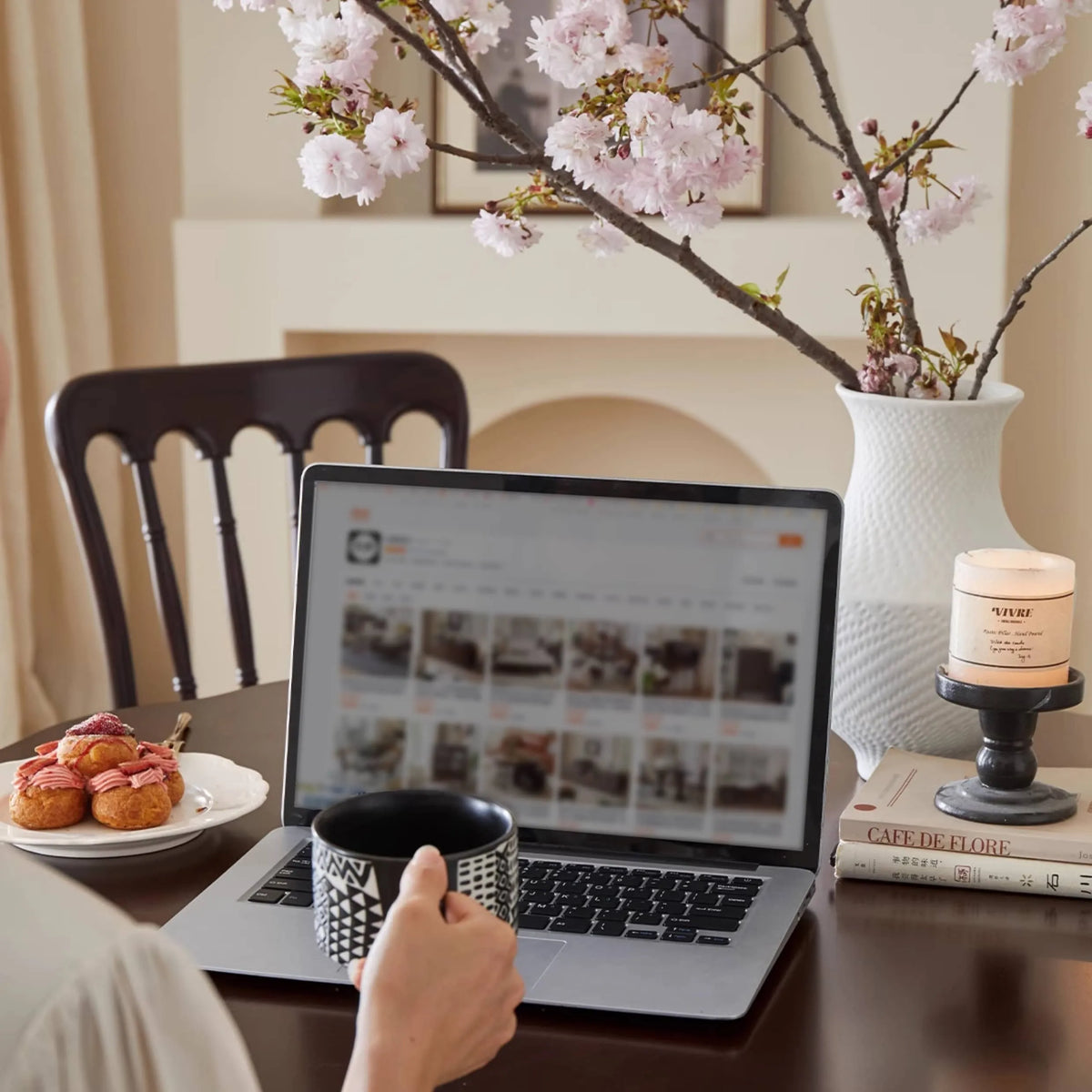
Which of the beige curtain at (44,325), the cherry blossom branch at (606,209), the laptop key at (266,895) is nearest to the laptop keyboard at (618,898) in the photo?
the laptop key at (266,895)

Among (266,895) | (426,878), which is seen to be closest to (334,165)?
(266,895)

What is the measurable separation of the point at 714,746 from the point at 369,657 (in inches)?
9.2

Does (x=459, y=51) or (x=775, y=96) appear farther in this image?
(x=775, y=96)

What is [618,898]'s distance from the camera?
0.88 meters

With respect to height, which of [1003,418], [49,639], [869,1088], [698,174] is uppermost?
[698,174]

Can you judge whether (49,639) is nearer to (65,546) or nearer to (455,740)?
(65,546)

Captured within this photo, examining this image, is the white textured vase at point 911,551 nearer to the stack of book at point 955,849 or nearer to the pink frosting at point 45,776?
the stack of book at point 955,849

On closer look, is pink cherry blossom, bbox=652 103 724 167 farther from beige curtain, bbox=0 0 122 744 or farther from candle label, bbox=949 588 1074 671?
beige curtain, bbox=0 0 122 744

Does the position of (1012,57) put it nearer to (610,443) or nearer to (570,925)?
(570,925)

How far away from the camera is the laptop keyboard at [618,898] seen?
84 centimetres

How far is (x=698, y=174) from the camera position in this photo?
101cm

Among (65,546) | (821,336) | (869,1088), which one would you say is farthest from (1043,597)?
(65,546)

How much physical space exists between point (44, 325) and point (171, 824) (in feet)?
7.41

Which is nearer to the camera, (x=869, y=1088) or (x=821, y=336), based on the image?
(x=869, y=1088)
